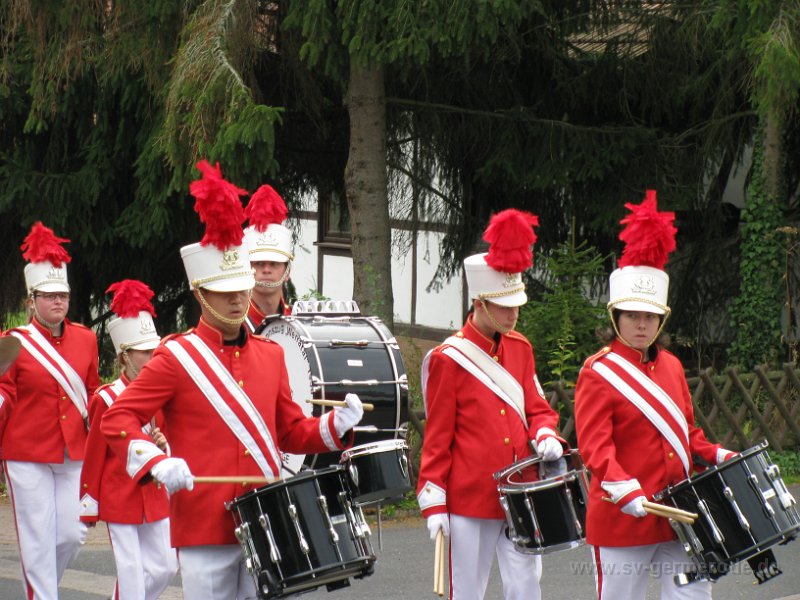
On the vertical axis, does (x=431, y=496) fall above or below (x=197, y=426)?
below

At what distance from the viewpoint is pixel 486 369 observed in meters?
6.49

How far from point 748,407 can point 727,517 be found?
7.98 metres

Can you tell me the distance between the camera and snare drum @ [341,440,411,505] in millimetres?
6797

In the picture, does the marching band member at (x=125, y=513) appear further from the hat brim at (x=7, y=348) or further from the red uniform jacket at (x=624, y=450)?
the red uniform jacket at (x=624, y=450)

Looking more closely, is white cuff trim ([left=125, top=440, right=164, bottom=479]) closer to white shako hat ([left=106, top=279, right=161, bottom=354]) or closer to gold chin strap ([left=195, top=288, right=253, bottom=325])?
gold chin strap ([left=195, top=288, right=253, bottom=325])

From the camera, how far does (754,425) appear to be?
13711mm

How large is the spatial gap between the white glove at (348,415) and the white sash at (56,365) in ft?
10.3

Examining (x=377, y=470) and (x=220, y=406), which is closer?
(x=220, y=406)

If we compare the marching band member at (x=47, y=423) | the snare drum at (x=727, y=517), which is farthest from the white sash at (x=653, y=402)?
the marching band member at (x=47, y=423)

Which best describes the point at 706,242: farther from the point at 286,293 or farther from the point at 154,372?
the point at 154,372

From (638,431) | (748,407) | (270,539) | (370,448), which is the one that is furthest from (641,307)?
(748,407)

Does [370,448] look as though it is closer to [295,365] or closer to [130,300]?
[295,365]

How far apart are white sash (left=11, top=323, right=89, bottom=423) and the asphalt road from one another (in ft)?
4.19

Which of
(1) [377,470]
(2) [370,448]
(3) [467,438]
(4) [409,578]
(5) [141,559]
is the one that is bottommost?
(4) [409,578]
